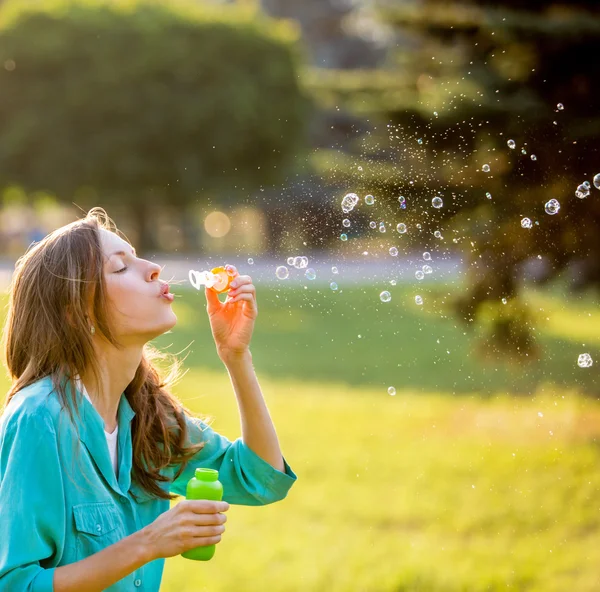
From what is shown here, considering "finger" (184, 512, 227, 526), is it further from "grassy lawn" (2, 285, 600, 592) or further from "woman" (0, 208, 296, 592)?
"grassy lawn" (2, 285, 600, 592)

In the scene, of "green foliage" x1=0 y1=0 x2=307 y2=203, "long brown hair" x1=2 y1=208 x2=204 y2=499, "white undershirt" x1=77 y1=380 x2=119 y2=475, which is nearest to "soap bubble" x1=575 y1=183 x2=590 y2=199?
"long brown hair" x1=2 y1=208 x2=204 y2=499

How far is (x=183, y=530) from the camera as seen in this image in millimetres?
1611

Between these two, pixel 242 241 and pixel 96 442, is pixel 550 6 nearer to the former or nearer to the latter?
pixel 96 442

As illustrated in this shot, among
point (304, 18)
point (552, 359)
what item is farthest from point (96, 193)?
point (552, 359)

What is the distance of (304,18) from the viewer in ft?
97.0

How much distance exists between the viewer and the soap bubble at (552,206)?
598cm

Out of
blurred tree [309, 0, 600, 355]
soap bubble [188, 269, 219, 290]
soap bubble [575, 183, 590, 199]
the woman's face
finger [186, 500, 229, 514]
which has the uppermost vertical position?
blurred tree [309, 0, 600, 355]

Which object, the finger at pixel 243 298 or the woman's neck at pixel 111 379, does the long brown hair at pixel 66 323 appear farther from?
the finger at pixel 243 298

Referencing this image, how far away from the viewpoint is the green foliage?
19469 mm

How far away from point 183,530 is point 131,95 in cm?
1872

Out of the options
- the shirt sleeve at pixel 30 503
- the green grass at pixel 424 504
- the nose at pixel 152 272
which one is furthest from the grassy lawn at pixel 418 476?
the shirt sleeve at pixel 30 503

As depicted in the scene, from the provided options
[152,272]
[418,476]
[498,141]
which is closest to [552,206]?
[498,141]

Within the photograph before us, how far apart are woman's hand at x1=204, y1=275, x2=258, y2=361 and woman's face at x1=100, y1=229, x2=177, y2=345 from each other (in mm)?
179

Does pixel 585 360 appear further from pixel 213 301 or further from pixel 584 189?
pixel 213 301
